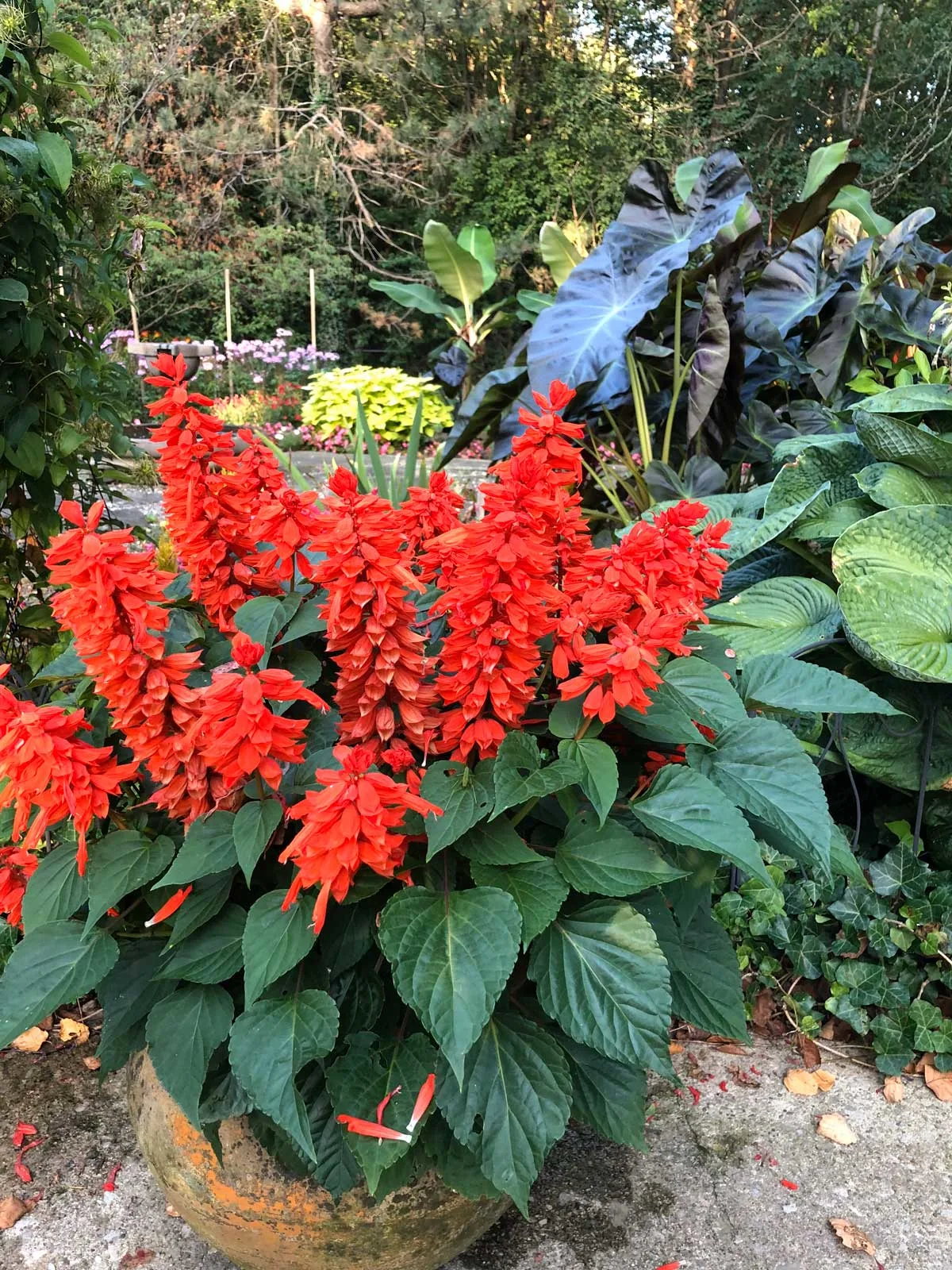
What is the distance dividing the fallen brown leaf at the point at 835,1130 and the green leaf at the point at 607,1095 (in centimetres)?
72

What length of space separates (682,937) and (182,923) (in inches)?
26.2

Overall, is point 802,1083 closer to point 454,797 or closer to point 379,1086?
point 379,1086

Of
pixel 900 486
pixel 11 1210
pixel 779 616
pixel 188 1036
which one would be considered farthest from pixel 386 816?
pixel 900 486

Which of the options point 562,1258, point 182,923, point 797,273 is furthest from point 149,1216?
point 797,273

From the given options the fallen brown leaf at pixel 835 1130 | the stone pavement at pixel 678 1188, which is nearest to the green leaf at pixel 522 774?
the stone pavement at pixel 678 1188

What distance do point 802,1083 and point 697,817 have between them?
1.14m

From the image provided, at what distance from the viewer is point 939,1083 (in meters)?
1.83

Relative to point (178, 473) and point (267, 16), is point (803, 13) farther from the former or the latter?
point (178, 473)

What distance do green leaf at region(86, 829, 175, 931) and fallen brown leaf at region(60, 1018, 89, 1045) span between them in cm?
112

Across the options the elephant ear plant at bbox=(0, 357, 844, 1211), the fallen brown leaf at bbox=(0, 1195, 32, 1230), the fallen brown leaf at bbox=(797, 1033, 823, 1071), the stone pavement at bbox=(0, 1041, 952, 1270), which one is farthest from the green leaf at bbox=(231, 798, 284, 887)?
the fallen brown leaf at bbox=(797, 1033, 823, 1071)

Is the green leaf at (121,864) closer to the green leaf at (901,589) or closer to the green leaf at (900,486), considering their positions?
the green leaf at (901,589)

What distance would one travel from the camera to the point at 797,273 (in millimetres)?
3309

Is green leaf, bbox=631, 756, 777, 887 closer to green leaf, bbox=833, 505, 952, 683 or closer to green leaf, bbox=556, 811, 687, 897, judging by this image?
green leaf, bbox=556, 811, 687, 897

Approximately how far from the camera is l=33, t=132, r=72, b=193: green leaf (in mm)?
1662
